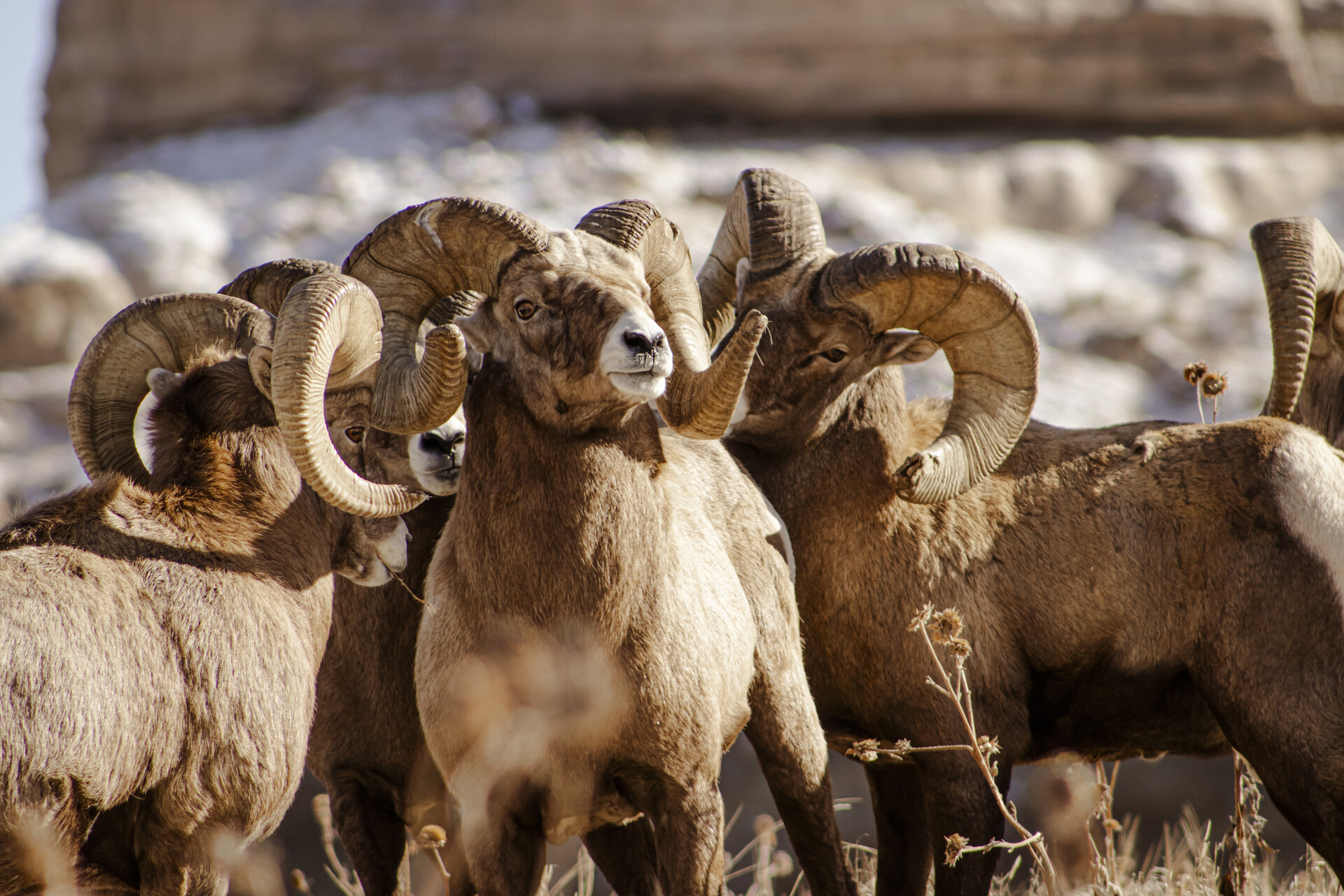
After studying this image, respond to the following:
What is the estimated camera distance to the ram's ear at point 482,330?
4918 mm

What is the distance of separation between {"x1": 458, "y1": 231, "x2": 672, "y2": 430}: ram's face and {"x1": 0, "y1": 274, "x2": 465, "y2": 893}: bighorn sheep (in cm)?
28

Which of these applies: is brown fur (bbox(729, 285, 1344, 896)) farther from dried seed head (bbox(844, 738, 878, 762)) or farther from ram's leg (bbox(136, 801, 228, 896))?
ram's leg (bbox(136, 801, 228, 896))

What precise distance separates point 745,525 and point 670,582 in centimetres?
89

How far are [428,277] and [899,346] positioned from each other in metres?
2.26

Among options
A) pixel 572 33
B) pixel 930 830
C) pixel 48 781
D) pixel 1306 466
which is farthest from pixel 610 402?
pixel 572 33

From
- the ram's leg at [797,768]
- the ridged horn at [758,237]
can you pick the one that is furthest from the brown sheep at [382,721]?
the ridged horn at [758,237]

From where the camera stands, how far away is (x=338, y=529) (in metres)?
5.34

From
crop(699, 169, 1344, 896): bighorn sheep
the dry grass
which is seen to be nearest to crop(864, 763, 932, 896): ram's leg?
crop(699, 169, 1344, 896): bighorn sheep

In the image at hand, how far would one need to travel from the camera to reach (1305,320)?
6.35 m

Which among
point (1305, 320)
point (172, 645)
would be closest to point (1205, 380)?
point (1305, 320)

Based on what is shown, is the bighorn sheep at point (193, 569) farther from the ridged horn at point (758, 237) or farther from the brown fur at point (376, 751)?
the ridged horn at point (758, 237)

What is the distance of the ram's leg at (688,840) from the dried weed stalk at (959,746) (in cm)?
70

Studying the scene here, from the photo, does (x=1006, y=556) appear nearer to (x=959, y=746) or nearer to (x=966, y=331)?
(x=966, y=331)

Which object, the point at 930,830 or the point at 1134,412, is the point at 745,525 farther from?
the point at 1134,412
